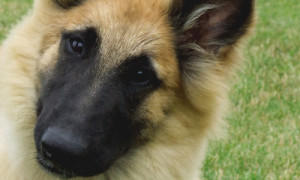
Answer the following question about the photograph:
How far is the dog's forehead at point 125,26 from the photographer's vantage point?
4.30 meters

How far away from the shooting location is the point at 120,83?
430 cm

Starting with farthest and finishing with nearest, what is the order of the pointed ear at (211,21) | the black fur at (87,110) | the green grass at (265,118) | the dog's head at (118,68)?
1. the green grass at (265,118)
2. the pointed ear at (211,21)
3. the dog's head at (118,68)
4. the black fur at (87,110)

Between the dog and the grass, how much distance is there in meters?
0.88

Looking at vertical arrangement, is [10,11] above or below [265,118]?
below

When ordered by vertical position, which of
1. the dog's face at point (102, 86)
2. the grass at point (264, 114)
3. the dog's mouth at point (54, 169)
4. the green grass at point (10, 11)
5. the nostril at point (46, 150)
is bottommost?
the green grass at point (10, 11)

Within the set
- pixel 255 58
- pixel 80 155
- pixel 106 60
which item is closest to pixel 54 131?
pixel 80 155

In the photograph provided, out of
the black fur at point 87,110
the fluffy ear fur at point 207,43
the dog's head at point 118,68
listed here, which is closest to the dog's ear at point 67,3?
the dog's head at point 118,68

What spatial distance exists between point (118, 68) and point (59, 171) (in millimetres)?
932

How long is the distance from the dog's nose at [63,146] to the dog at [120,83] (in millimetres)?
33

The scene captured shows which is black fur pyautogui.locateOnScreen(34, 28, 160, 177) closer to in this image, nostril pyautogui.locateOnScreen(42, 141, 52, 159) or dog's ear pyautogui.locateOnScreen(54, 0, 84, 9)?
nostril pyautogui.locateOnScreen(42, 141, 52, 159)

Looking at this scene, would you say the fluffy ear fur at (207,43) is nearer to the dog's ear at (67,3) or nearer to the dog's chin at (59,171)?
the dog's ear at (67,3)

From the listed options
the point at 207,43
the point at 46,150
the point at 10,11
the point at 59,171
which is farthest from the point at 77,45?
the point at 10,11

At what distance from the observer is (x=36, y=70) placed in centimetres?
462

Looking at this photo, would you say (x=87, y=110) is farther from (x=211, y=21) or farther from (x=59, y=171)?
(x=211, y=21)
